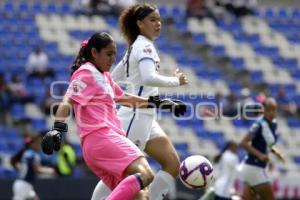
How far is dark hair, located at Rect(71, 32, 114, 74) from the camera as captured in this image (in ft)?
28.7

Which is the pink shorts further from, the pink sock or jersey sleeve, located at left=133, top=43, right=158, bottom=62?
jersey sleeve, located at left=133, top=43, right=158, bottom=62

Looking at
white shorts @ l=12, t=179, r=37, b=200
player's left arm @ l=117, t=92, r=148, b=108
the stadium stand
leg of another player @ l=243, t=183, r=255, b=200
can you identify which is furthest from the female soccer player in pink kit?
the stadium stand

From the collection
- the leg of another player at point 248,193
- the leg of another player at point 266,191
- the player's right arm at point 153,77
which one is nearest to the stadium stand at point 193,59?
the leg of another player at point 248,193

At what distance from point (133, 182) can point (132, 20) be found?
99.1 inches

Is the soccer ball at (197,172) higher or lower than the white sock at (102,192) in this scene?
higher

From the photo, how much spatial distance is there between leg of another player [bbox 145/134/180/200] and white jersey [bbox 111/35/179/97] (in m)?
0.56

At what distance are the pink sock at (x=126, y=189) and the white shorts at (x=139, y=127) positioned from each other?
156 cm

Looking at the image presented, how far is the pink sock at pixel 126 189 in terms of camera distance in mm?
8219

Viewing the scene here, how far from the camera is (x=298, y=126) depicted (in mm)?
22766

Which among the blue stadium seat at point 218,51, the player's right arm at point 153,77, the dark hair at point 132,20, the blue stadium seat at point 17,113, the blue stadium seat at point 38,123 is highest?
the blue stadium seat at point 218,51

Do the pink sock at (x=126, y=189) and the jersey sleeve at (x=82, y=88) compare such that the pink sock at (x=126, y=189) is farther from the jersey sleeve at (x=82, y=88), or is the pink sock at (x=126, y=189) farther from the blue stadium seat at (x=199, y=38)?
the blue stadium seat at (x=199, y=38)

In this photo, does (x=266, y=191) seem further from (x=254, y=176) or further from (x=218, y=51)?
(x=218, y=51)

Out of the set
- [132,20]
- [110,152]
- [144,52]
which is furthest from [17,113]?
[110,152]

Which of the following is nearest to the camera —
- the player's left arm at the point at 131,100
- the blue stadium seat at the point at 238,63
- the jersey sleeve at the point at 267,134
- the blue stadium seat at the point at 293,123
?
the player's left arm at the point at 131,100
